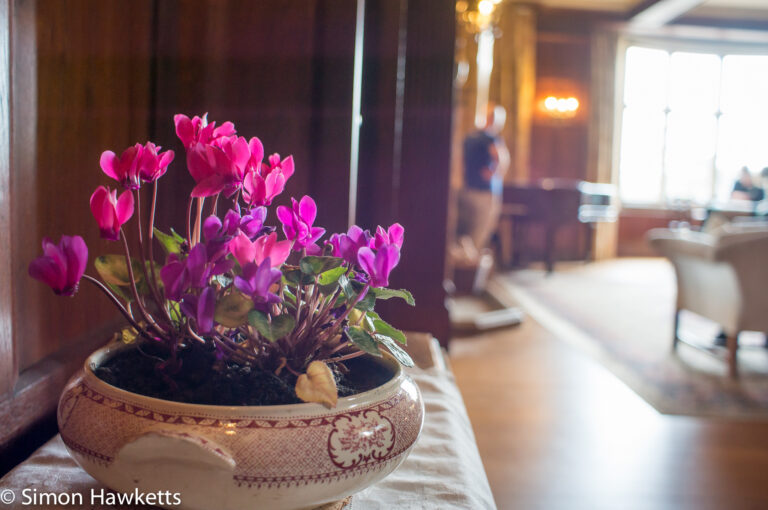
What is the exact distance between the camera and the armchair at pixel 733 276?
3240 mm

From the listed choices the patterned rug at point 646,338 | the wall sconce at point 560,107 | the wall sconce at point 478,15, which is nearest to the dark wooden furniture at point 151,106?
the patterned rug at point 646,338

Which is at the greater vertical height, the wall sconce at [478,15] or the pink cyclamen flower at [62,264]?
the wall sconce at [478,15]

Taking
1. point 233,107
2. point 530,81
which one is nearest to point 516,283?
point 530,81

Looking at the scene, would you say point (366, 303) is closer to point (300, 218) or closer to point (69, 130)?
point (300, 218)

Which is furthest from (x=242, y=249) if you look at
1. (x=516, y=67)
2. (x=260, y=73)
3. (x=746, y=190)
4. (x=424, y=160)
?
(x=746, y=190)

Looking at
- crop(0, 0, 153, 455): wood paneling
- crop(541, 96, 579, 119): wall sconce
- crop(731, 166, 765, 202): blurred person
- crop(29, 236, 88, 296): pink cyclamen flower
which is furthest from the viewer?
crop(541, 96, 579, 119): wall sconce

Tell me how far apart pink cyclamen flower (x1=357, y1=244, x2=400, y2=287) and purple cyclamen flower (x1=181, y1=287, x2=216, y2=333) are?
0.10 meters

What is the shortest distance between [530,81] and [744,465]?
788cm

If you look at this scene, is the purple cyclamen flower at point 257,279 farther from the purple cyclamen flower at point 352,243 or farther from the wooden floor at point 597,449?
the wooden floor at point 597,449

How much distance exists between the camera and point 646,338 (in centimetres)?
413

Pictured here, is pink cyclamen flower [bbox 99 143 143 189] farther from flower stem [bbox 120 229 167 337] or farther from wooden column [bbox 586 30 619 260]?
wooden column [bbox 586 30 619 260]

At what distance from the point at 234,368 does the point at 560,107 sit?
29.9 ft

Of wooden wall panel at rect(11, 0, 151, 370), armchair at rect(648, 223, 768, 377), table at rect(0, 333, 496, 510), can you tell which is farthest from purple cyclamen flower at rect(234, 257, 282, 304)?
armchair at rect(648, 223, 768, 377)

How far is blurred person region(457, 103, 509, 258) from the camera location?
223 inches
